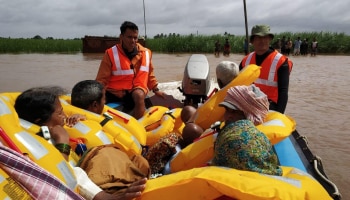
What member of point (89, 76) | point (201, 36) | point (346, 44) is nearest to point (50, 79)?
point (89, 76)

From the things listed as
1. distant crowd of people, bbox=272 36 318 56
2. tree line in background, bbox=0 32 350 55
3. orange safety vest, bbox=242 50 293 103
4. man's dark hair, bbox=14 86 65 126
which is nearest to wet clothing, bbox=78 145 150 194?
man's dark hair, bbox=14 86 65 126

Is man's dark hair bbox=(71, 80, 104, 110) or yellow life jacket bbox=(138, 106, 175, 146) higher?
man's dark hair bbox=(71, 80, 104, 110)

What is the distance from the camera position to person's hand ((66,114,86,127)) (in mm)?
2170

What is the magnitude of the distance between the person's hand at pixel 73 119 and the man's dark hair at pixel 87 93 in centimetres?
24

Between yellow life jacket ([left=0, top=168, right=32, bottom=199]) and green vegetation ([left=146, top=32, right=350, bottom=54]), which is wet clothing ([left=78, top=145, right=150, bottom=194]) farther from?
green vegetation ([left=146, top=32, right=350, bottom=54])

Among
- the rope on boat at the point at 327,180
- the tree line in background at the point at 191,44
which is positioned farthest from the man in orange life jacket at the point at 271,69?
the tree line in background at the point at 191,44

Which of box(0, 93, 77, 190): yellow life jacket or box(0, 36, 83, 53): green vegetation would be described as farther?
box(0, 36, 83, 53): green vegetation

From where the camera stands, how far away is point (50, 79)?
1108 cm

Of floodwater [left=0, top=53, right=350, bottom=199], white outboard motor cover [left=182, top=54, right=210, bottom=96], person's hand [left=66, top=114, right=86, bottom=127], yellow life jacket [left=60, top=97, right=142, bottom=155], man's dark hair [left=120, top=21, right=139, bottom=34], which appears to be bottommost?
floodwater [left=0, top=53, right=350, bottom=199]

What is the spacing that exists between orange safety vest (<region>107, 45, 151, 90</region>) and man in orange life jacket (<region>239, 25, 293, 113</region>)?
1.16m

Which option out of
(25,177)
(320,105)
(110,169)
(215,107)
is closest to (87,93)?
(215,107)

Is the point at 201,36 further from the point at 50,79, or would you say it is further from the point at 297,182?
the point at 297,182

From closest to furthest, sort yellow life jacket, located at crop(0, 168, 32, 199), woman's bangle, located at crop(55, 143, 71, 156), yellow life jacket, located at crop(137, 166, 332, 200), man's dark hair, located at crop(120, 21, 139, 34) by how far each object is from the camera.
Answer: yellow life jacket, located at crop(0, 168, 32, 199)
yellow life jacket, located at crop(137, 166, 332, 200)
woman's bangle, located at crop(55, 143, 71, 156)
man's dark hair, located at crop(120, 21, 139, 34)

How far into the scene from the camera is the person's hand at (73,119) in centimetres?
217
